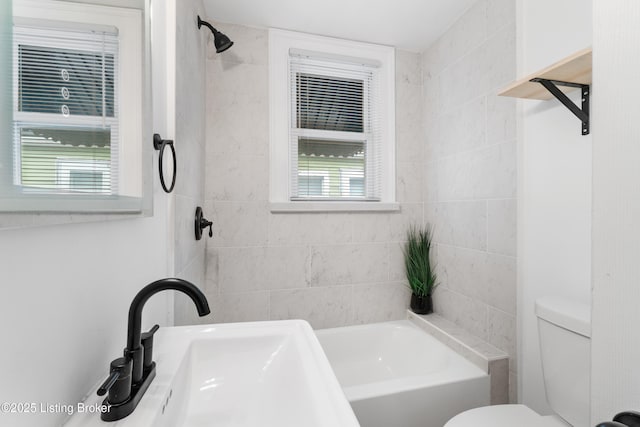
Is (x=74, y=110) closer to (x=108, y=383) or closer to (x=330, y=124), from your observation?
(x=108, y=383)

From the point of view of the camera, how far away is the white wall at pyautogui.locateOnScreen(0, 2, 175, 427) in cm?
35

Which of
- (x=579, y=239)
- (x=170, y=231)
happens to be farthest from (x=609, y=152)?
(x=170, y=231)

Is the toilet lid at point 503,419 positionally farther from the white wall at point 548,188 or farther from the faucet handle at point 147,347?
the faucet handle at point 147,347

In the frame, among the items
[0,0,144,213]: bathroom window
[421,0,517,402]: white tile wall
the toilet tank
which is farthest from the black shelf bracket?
[0,0,144,213]: bathroom window

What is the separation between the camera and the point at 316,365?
628mm

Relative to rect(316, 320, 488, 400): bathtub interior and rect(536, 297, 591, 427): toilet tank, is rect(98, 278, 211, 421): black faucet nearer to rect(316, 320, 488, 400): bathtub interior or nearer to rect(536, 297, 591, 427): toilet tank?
rect(536, 297, 591, 427): toilet tank

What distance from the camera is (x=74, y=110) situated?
0.46 m

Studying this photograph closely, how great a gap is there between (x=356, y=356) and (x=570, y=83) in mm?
1979

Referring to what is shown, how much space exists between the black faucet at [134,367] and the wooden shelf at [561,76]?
4.76 ft

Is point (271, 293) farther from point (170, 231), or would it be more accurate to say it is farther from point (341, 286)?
point (170, 231)

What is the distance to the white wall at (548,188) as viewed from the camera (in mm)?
1237

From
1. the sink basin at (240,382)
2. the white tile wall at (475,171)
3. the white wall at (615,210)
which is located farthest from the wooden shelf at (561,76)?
the sink basin at (240,382)

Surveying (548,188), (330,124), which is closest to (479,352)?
(548,188)

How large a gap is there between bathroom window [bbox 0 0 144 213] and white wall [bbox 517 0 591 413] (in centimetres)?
165
